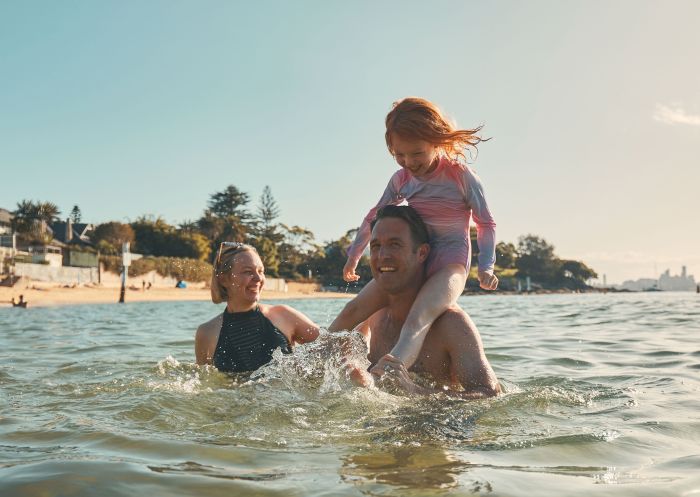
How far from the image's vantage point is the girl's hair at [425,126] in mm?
4344

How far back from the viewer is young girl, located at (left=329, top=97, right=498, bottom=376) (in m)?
4.34

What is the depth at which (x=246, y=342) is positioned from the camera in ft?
19.7

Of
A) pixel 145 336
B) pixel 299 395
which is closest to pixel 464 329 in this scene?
pixel 299 395

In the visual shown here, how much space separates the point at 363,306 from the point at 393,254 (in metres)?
0.52

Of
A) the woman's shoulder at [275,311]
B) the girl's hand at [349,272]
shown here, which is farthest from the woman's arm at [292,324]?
the girl's hand at [349,272]

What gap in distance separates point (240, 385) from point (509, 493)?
3184 millimetres

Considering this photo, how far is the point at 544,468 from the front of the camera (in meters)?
3.04

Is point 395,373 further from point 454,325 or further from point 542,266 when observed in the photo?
point 542,266

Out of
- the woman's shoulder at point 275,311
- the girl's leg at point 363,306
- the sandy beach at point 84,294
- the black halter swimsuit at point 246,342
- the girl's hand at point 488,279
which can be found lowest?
the sandy beach at point 84,294

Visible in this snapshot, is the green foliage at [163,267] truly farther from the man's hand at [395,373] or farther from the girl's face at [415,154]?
the man's hand at [395,373]

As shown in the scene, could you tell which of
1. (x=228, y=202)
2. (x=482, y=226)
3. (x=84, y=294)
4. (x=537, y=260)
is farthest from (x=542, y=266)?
(x=482, y=226)

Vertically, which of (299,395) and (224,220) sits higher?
(224,220)

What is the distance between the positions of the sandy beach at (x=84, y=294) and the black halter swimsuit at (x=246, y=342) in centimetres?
2456

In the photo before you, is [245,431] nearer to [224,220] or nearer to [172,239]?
[172,239]
